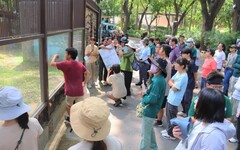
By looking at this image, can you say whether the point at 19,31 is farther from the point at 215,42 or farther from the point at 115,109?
the point at 215,42

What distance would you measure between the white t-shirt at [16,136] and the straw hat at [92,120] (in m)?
0.61

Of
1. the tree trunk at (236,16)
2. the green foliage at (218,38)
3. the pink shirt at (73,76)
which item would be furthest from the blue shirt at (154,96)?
the tree trunk at (236,16)

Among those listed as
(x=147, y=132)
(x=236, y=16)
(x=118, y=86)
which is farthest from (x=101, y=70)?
(x=236, y=16)

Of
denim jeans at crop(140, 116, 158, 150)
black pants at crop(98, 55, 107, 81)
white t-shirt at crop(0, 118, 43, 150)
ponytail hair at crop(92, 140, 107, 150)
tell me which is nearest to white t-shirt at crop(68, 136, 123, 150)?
ponytail hair at crop(92, 140, 107, 150)

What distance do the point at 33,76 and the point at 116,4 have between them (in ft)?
109

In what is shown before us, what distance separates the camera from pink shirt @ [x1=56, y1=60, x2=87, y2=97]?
4.62 m

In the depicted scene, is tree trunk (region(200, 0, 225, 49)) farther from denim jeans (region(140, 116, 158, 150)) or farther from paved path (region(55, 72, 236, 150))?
denim jeans (region(140, 116, 158, 150))

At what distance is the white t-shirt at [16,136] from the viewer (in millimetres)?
1999

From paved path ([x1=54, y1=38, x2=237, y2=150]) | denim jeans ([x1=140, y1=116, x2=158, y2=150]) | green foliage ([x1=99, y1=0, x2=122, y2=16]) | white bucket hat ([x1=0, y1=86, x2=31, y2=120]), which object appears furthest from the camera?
green foliage ([x1=99, y1=0, x2=122, y2=16])

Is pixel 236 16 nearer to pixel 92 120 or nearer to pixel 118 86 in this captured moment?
pixel 118 86

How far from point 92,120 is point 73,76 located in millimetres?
3191

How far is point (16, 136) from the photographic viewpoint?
204 centimetres

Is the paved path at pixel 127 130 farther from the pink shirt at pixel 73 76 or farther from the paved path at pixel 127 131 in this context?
the pink shirt at pixel 73 76

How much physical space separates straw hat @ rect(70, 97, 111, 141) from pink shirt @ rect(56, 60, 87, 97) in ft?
9.73
